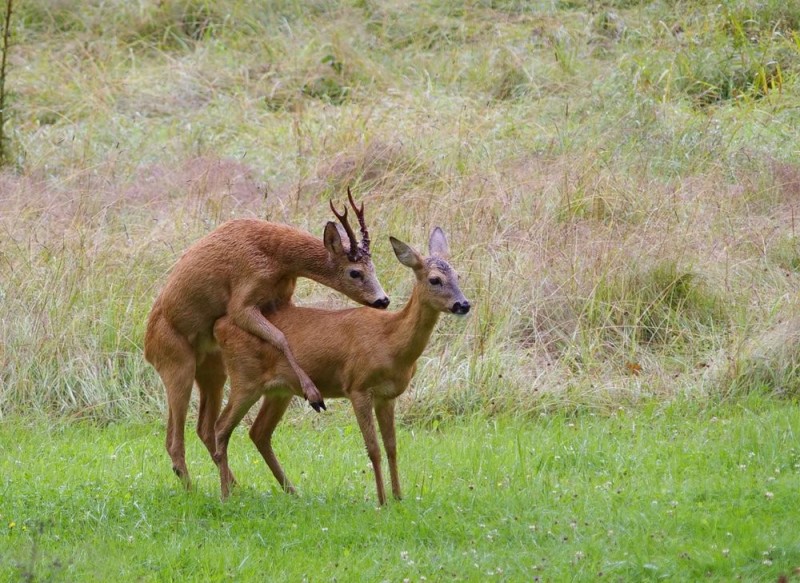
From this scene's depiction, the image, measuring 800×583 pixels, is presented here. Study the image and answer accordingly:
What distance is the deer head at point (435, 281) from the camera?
→ 6.54 meters

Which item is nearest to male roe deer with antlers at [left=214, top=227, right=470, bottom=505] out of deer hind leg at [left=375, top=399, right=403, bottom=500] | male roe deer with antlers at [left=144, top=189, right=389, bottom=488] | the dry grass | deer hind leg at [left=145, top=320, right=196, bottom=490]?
deer hind leg at [left=375, top=399, right=403, bottom=500]

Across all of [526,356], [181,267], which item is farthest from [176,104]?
[181,267]

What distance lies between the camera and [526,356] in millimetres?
9266

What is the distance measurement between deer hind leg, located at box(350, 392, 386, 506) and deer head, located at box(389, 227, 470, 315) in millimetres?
608

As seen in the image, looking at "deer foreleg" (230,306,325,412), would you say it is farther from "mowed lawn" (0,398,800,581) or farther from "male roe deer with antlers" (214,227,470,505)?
"mowed lawn" (0,398,800,581)

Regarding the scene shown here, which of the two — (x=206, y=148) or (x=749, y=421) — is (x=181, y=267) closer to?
(x=749, y=421)

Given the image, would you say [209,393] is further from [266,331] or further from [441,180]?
[441,180]

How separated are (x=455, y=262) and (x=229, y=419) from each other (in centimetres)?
357

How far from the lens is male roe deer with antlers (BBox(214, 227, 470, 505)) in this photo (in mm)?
6652

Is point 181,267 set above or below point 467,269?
above

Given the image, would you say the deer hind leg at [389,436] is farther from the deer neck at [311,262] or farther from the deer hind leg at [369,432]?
the deer neck at [311,262]

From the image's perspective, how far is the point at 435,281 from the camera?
6602mm

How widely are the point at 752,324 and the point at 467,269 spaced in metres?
2.15

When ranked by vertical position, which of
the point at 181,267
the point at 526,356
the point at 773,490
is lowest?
the point at 526,356
